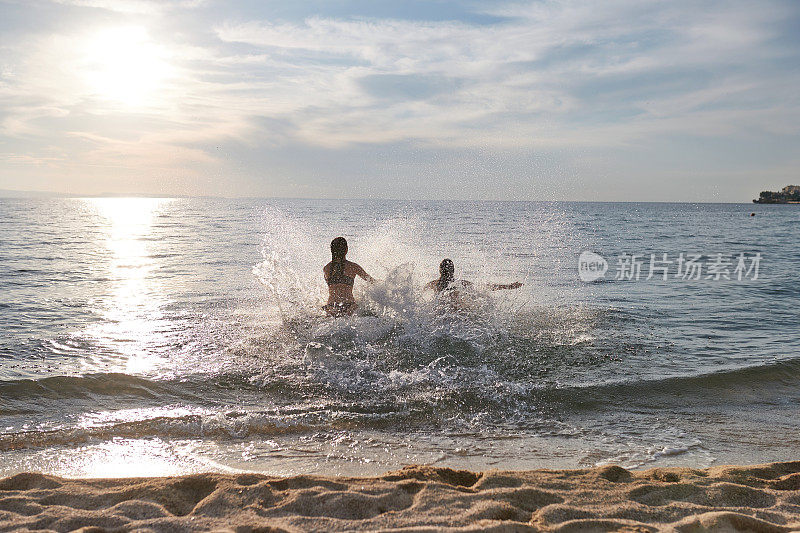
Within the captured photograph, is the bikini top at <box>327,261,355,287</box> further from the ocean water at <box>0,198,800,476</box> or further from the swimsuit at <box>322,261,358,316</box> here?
the ocean water at <box>0,198,800,476</box>

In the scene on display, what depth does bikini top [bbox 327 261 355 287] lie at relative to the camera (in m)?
9.29

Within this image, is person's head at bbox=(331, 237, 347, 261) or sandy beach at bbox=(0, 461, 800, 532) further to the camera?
person's head at bbox=(331, 237, 347, 261)

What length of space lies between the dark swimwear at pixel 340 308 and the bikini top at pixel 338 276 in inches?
16.3

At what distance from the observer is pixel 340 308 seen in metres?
9.04

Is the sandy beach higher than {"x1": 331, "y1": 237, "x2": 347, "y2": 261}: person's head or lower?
lower

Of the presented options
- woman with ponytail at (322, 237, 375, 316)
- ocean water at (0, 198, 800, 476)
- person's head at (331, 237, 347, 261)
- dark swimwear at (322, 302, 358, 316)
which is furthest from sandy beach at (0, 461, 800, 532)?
person's head at (331, 237, 347, 261)

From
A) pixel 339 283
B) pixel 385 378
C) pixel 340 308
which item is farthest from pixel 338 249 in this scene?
pixel 385 378

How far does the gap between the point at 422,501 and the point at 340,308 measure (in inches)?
235

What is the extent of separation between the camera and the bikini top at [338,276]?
30.5 ft

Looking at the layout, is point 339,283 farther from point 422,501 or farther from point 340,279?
point 422,501

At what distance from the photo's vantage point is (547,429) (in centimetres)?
504

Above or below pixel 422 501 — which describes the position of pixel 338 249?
above

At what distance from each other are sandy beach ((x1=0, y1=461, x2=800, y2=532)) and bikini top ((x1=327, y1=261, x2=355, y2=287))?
19.0 feet

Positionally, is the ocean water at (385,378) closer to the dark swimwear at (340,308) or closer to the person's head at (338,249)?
the dark swimwear at (340,308)
